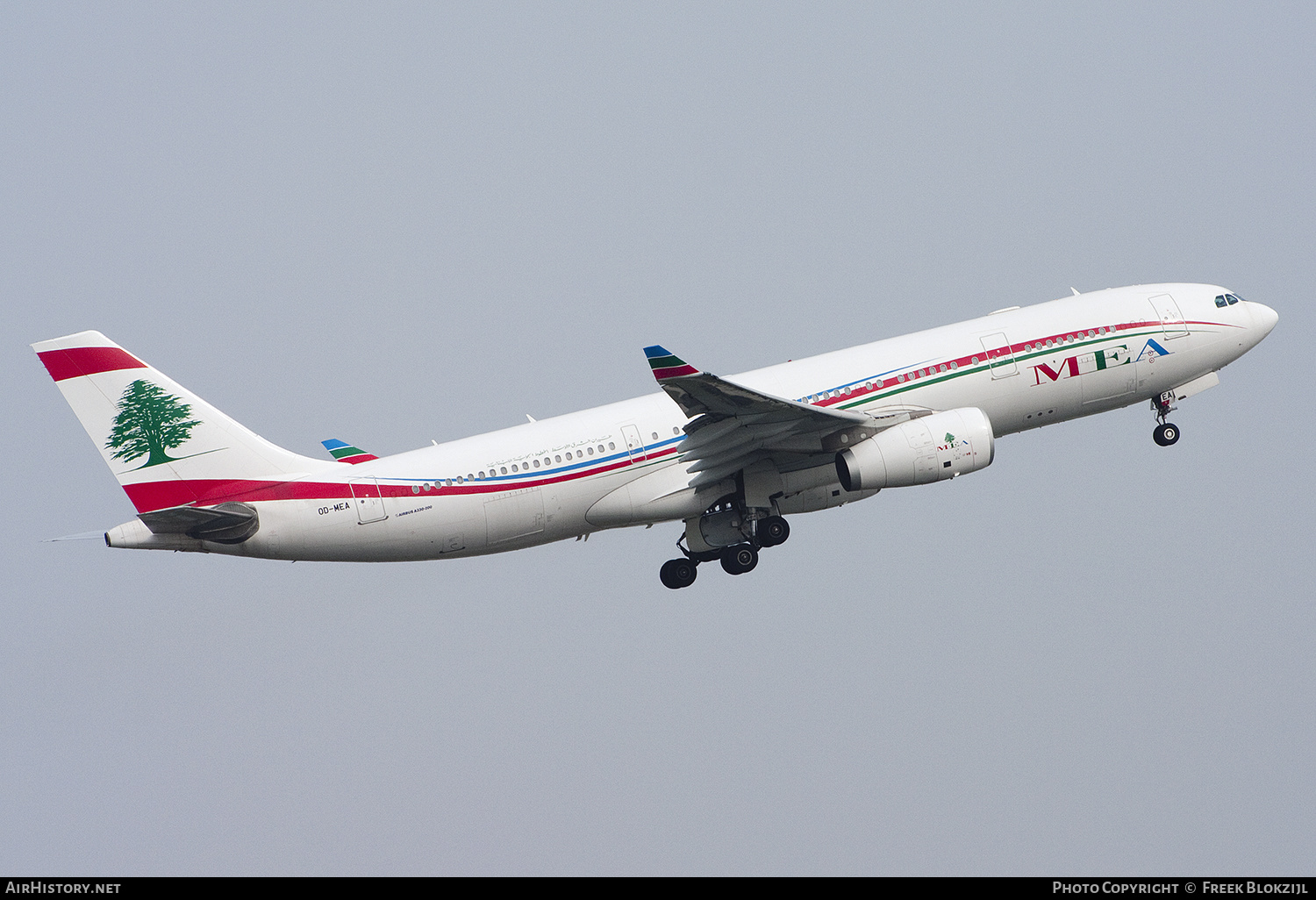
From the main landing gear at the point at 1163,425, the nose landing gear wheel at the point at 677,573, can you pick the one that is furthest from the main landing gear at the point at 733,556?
the main landing gear at the point at 1163,425

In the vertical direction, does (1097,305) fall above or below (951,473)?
above

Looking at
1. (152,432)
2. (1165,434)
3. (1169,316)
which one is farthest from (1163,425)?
(152,432)

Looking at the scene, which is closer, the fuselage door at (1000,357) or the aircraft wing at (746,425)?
the aircraft wing at (746,425)

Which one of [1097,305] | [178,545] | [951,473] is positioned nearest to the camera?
[178,545]

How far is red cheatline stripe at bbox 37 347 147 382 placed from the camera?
131ft

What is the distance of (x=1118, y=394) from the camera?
46375mm

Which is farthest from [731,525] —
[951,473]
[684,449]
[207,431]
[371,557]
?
[207,431]

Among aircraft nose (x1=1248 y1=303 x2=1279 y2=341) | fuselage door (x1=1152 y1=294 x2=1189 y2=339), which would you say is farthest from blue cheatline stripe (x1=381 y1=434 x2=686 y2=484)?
aircraft nose (x1=1248 y1=303 x2=1279 y2=341)

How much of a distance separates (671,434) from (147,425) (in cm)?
1389

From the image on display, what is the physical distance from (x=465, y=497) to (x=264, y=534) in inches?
208

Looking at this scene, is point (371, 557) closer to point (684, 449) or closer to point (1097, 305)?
point (684, 449)

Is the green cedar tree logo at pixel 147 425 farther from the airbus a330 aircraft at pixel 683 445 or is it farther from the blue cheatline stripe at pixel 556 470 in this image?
the blue cheatline stripe at pixel 556 470

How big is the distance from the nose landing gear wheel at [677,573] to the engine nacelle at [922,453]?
644 centimetres

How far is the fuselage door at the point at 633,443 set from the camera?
4341 cm
